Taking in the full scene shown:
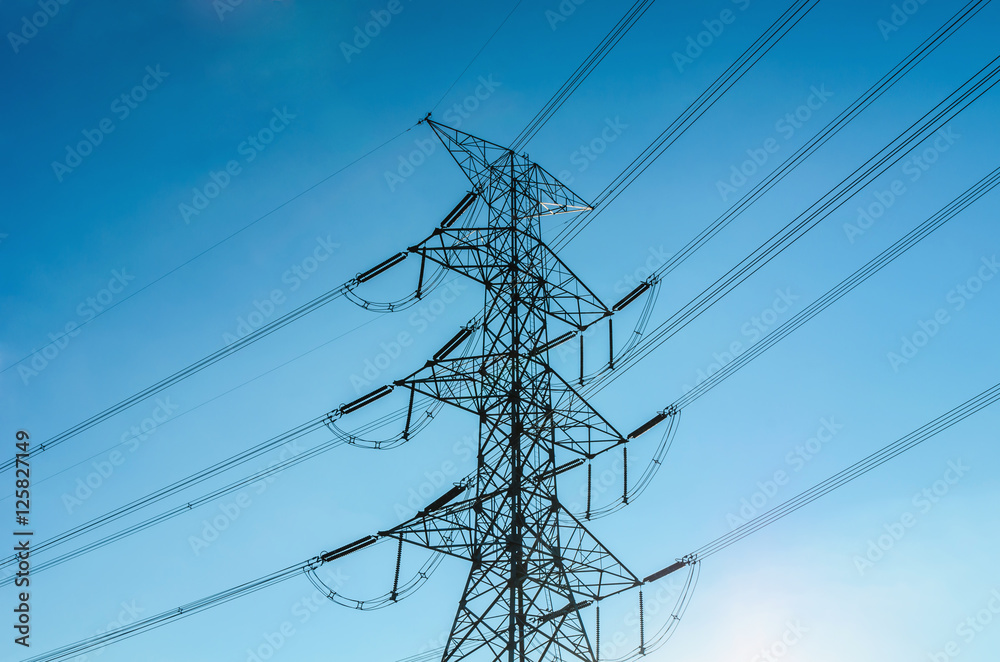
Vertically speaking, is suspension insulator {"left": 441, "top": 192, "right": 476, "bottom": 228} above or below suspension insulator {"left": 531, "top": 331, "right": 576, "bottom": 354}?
above

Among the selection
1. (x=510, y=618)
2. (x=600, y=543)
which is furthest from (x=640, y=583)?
(x=510, y=618)

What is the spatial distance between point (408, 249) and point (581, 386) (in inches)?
239

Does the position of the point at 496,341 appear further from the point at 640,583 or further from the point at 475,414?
the point at 640,583

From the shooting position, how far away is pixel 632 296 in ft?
84.4

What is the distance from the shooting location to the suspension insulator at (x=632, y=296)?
25.7 meters

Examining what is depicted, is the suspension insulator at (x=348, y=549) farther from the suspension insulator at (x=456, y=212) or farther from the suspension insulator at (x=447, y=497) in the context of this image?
the suspension insulator at (x=456, y=212)

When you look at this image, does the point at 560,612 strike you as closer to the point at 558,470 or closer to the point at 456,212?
the point at 558,470

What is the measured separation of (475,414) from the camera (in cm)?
2202

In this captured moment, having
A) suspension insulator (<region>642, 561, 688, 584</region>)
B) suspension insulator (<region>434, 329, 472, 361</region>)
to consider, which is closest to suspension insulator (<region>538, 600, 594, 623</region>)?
suspension insulator (<region>642, 561, 688, 584</region>)

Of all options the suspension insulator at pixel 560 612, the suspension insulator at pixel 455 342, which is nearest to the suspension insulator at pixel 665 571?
the suspension insulator at pixel 560 612

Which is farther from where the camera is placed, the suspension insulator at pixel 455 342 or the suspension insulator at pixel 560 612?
the suspension insulator at pixel 455 342

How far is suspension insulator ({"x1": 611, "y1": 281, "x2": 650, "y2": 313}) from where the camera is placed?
84.2ft

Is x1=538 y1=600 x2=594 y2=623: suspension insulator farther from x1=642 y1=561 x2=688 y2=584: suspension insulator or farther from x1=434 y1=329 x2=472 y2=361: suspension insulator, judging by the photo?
x1=434 y1=329 x2=472 y2=361: suspension insulator

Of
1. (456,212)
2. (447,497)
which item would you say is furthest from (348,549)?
(456,212)
